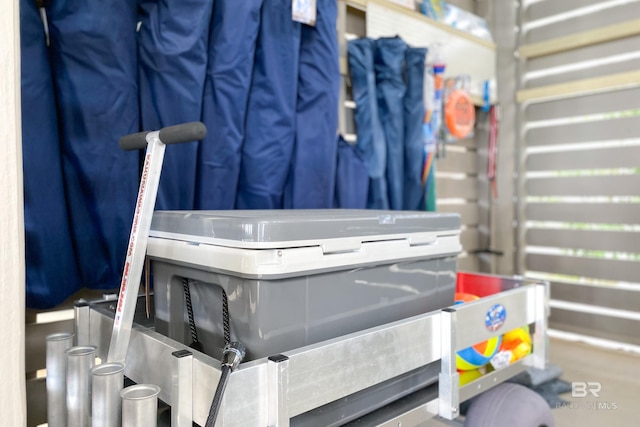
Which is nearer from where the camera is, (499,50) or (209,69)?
(209,69)

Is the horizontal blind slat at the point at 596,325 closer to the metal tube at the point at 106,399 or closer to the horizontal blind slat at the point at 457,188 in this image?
the horizontal blind slat at the point at 457,188

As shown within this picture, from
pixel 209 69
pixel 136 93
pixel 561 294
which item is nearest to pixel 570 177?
pixel 561 294

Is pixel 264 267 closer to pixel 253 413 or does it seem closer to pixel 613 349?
pixel 253 413

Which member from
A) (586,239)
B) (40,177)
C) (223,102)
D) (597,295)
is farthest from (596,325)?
(40,177)

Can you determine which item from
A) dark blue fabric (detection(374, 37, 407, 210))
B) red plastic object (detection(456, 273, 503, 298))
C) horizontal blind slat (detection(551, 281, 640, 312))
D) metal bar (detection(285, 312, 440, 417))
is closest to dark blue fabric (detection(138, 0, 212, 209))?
metal bar (detection(285, 312, 440, 417))

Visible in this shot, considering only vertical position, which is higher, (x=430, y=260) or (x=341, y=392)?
(x=430, y=260)

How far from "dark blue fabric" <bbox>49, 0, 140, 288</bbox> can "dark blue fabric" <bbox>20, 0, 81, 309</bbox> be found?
0.11ft

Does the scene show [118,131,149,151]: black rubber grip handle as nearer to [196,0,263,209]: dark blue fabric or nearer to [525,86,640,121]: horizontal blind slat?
[196,0,263,209]: dark blue fabric

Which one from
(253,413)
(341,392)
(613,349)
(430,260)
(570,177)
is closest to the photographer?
(253,413)

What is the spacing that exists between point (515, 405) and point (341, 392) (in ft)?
1.93

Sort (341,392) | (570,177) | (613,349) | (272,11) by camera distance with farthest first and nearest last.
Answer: (570,177), (613,349), (272,11), (341,392)

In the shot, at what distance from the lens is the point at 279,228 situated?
0.70 meters

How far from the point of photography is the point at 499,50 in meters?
2.57

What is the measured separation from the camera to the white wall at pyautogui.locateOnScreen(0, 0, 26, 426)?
56cm
